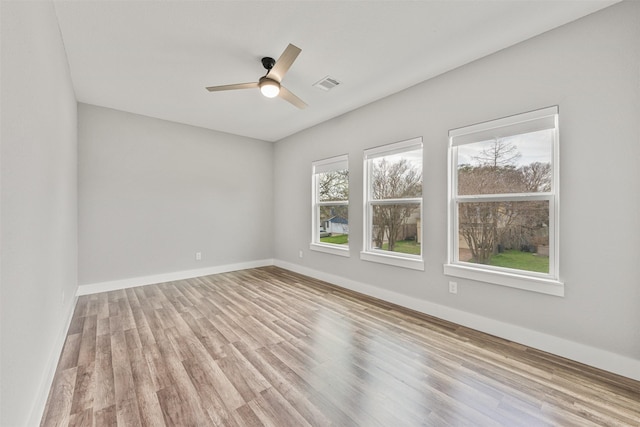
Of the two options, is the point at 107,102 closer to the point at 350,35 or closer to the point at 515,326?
the point at 350,35

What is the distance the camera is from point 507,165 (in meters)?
2.57

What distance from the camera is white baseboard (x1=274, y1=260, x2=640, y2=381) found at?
1.93m

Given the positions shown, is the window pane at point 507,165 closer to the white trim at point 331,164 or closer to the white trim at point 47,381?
the white trim at point 331,164

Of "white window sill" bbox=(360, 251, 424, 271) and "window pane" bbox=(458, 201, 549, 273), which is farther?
"white window sill" bbox=(360, 251, 424, 271)

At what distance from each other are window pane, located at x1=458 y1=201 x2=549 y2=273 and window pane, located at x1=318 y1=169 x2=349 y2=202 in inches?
73.2

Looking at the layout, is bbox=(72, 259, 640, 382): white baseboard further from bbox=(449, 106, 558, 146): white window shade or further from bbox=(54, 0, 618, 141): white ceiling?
bbox=(54, 0, 618, 141): white ceiling

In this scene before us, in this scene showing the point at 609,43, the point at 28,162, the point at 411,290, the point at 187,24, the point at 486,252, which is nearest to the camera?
the point at 28,162

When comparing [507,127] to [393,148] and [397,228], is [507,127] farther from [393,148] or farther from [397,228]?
[397,228]

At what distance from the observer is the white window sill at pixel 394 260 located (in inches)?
124

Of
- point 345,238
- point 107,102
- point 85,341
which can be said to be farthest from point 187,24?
point 345,238

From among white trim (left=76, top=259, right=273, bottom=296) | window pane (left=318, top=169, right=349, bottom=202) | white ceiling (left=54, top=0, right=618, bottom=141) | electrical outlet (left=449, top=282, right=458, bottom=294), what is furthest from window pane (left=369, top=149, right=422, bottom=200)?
white trim (left=76, top=259, right=273, bottom=296)

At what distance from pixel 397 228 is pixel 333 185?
1.47 meters

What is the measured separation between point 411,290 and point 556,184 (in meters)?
1.79

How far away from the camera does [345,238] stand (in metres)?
4.32
